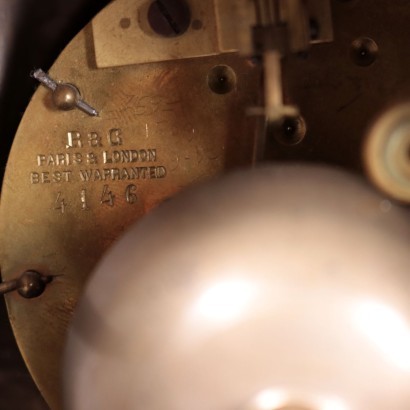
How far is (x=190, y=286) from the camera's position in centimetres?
54

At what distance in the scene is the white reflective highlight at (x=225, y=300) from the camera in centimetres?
52

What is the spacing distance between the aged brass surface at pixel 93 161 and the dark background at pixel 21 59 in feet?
0.20

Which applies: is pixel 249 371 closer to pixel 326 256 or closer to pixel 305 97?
pixel 326 256

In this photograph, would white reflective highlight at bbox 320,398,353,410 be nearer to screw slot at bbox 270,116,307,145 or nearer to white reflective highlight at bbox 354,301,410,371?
white reflective highlight at bbox 354,301,410,371

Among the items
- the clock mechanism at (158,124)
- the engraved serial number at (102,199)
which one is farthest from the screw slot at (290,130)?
the engraved serial number at (102,199)

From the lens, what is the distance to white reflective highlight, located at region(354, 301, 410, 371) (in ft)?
1.69

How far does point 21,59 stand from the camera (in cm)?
84

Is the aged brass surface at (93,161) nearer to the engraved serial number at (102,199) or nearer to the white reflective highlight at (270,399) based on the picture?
the engraved serial number at (102,199)

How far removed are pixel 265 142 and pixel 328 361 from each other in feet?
0.92

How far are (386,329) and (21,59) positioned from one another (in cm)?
54

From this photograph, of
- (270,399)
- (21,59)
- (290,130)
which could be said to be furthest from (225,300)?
(21,59)

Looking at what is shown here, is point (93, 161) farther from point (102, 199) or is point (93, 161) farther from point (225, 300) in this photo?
point (225, 300)

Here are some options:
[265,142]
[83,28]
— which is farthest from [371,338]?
[83,28]

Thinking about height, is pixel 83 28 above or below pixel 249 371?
above
